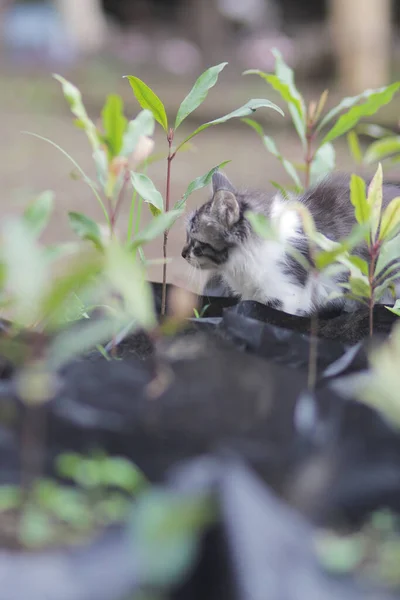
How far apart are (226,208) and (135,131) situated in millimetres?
730

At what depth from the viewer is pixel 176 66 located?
767 centimetres

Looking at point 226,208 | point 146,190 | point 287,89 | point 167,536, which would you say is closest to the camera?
point 167,536

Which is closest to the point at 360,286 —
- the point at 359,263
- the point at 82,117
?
the point at 359,263

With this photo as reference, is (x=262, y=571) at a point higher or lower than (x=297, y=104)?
lower

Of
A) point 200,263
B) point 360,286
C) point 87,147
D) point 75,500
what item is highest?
point 360,286

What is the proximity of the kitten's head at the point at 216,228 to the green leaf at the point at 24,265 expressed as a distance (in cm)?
103

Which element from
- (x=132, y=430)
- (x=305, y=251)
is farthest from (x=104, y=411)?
(x=305, y=251)

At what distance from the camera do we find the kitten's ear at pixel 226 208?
181cm

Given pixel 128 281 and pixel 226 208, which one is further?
pixel 226 208

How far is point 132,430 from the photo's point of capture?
873 millimetres

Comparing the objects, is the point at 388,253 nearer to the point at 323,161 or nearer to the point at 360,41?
the point at 323,161

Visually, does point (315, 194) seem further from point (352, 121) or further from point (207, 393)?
point (207, 393)

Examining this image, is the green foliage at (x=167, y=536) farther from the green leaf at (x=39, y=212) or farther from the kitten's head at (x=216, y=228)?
the kitten's head at (x=216, y=228)

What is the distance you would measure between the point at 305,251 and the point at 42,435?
39.9 inches
